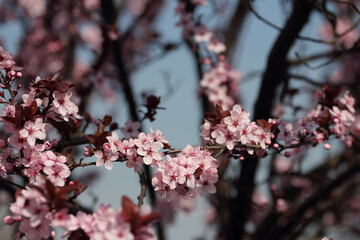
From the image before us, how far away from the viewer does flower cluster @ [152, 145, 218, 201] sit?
208 cm

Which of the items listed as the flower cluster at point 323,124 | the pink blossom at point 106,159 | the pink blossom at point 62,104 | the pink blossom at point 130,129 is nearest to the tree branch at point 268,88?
the flower cluster at point 323,124

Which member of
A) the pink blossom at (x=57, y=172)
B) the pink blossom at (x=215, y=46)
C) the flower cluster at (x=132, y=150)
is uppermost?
the pink blossom at (x=215, y=46)

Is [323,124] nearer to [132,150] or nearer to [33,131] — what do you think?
[132,150]

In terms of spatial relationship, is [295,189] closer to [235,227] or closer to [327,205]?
[327,205]

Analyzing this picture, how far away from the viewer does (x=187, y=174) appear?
209 cm

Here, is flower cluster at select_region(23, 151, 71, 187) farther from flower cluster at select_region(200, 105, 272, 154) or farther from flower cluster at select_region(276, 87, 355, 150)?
flower cluster at select_region(276, 87, 355, 150)

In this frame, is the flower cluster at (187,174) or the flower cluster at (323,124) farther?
the flower cluster at (323,124)

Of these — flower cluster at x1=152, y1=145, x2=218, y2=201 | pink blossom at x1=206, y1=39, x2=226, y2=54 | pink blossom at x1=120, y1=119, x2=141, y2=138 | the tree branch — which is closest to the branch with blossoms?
flower cluster at x1=152, y1=145, x2=218, y2=201

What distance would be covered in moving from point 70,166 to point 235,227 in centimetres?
260

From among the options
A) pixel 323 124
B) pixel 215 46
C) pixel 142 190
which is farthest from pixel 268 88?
pixel 142 190

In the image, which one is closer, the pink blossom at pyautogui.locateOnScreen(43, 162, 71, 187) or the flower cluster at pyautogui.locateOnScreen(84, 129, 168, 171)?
the pink blossom at pyautogui.locateOnScreen(43, 162, 71, 187)

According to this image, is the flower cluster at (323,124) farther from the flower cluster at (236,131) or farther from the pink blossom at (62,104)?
the pink blossom at (62,104)

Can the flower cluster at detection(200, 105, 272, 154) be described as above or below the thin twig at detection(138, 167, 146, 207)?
above

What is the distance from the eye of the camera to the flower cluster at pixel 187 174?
2.08 metres
